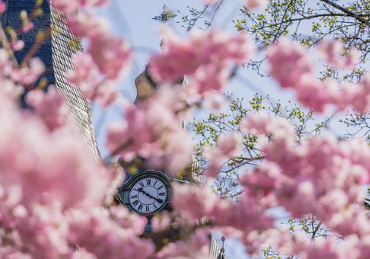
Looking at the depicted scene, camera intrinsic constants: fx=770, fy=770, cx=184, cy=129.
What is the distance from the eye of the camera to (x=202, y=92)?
10.6 ft

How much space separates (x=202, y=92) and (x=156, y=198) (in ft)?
96.4

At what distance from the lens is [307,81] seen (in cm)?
323

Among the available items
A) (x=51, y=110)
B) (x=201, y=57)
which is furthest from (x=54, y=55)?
(x=51, y=110)

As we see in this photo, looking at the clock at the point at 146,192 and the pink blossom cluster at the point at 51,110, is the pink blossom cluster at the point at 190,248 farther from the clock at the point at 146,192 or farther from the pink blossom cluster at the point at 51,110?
the clock at the point at 146,192

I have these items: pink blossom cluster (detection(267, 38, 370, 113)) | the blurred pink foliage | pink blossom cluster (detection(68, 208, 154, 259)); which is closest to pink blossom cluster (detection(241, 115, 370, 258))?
the blurred pink foliage

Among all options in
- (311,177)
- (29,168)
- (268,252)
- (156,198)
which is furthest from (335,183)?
(156,198)

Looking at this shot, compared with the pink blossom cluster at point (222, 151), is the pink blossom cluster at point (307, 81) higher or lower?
higher

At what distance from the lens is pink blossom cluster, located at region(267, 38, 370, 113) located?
3137 millimetres

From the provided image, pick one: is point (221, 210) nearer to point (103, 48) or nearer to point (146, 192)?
point (103, 48)

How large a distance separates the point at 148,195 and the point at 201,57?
29.8 m

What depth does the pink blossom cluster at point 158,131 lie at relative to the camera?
2.68 metres

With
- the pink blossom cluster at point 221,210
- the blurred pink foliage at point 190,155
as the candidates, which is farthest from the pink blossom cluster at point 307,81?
the pink blossom cluster at point 221,210

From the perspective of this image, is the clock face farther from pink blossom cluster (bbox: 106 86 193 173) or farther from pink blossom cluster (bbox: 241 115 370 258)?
pink blossom cluster (bbox: 106 86 193 173)

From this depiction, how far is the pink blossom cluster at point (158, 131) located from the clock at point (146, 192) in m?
28.8
